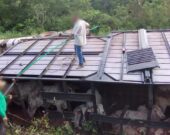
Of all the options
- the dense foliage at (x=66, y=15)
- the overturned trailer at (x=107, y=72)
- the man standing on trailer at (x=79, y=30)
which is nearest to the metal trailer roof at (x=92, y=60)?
the overturned trailer at (x=107, y=72)

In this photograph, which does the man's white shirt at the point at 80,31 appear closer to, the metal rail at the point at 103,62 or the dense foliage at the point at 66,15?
the metal rail at the point at 103,62

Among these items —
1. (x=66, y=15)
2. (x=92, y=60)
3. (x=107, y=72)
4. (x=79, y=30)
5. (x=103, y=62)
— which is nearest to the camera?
(x=79, y=30)

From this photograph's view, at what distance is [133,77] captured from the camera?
7098mm

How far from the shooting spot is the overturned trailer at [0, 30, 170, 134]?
7199 millimetres

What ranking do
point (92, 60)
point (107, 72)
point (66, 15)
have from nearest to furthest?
point (107, 72)
point (92, 60)
point (66, 15)

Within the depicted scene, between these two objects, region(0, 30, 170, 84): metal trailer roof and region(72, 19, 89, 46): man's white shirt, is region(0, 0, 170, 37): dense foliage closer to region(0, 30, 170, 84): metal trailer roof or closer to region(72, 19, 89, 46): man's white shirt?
region(0, 30, 170, 84): metal trailer roof

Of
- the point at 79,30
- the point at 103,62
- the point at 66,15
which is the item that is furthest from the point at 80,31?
the point at 66,15

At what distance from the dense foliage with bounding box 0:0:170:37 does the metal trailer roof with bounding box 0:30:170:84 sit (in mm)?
7050

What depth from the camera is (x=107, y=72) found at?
24.7ft

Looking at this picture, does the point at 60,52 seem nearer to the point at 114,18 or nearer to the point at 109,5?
the point at 114,18

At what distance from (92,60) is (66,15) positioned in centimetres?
1177

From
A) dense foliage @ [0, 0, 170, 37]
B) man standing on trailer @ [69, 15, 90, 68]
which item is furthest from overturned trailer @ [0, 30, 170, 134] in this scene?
dense foliage @ [0, 0, 170, 37]

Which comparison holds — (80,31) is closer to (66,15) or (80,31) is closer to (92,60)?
(92,60)

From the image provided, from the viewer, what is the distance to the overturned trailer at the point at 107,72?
7199 mm
